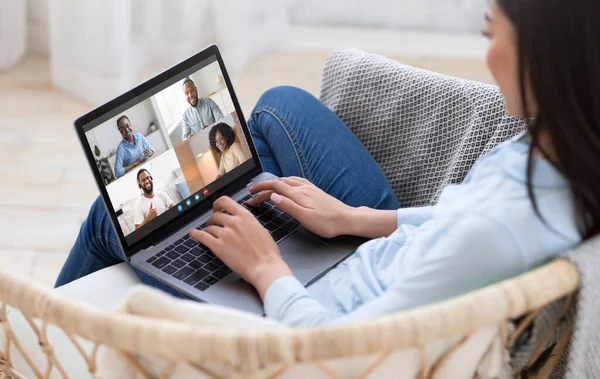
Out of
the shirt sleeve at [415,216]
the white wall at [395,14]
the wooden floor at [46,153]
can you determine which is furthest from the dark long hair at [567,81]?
the white wall at [395,14]

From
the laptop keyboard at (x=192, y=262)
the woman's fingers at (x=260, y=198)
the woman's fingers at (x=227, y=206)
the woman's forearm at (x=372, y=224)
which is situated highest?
the woman's fingers at (x=227, y=206)

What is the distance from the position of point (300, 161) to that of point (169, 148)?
0.25 m

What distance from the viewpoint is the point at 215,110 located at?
4.05ft

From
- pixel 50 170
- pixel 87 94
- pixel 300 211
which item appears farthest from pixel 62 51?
pixel 300 211

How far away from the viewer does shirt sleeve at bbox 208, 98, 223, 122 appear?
123 centimetres

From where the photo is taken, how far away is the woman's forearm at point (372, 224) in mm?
1164

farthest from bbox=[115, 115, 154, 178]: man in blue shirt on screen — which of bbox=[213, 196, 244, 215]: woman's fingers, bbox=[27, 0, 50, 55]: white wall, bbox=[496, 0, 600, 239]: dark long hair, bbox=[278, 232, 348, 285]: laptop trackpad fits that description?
bbox=[27, 0, 50, 55]: white wall

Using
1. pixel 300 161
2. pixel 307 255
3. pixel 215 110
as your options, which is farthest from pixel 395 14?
pixel 307 255

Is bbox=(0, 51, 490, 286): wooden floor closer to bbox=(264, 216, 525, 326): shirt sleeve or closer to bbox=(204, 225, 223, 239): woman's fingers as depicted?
bbox=(204, 225, 223, 239): woman's fingers

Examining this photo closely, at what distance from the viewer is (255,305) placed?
103 cm

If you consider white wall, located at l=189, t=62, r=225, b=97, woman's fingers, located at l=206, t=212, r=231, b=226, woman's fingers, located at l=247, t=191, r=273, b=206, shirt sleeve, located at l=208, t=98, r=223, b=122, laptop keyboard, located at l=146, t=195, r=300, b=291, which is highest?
white wall, located at l=189, t=62, r=225, b=97

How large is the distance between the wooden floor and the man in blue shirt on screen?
0.72m

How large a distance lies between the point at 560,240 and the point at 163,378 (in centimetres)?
42

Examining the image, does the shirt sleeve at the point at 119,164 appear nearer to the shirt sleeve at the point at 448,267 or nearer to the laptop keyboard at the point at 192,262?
the laptop keyboard at the point at 192,262
